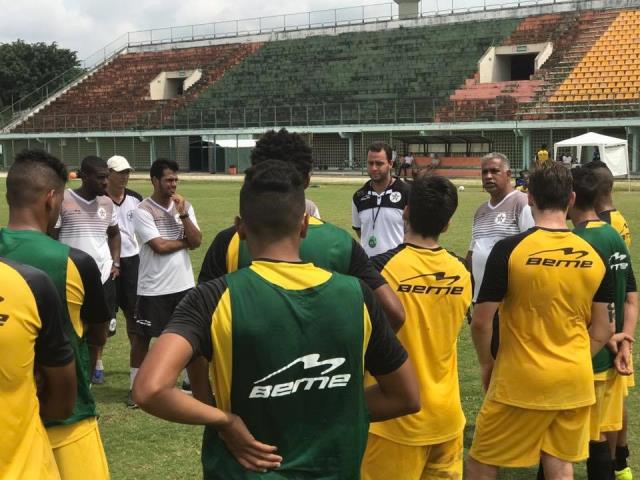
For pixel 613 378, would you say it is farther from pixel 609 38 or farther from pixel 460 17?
pixel 460 17

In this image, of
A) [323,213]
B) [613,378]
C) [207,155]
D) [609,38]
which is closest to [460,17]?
[609,38]

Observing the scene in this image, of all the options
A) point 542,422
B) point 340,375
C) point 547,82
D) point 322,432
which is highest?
point 547,82

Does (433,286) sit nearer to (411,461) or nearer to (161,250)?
(411,461)

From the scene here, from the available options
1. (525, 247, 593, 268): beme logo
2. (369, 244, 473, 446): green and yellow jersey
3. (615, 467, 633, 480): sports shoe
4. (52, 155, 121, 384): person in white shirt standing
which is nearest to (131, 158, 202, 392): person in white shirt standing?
(52, 155, 121, 384): person in white shirt standing

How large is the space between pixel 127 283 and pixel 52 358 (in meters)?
4.84

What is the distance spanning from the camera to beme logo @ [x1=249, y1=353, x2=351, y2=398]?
94.1 inches

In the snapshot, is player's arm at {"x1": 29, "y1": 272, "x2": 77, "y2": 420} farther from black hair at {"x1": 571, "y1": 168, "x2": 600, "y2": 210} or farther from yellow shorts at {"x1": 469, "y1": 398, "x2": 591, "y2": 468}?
black hair at {"x1": 571, "y1": 168, "x2": 600, "y2": 210}

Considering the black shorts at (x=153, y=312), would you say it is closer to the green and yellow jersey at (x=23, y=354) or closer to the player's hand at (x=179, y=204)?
the player's hand at (x=179, y=204)

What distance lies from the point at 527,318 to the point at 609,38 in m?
43.4

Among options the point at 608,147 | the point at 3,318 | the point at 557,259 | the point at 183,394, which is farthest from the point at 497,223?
the point at 608,147

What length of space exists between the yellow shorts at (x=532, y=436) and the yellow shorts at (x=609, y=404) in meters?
0.44

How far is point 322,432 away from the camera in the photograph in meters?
2.50

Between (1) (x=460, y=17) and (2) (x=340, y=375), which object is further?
(1) (x=460, y=17)

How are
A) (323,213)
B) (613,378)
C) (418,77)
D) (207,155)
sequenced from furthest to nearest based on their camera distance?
(207,155)
(418,77)
(323,213)
(613,378)
